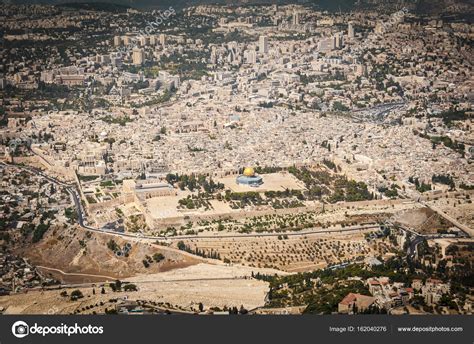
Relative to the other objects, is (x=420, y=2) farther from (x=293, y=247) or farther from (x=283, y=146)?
(x=293, y=247)

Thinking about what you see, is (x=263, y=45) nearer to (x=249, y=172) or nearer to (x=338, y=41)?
(x=338, y=41)

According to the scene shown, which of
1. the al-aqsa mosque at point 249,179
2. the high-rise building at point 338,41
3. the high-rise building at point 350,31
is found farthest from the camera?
the high-rise building at point 350,31

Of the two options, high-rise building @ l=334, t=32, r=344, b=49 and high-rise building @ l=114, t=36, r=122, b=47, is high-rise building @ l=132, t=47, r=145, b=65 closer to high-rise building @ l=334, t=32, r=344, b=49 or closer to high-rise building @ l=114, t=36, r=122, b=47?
high-rise building @ l=114, t=36, r=122, b=47

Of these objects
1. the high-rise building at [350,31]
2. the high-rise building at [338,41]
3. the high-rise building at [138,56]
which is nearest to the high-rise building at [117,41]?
the high-rise building at [138,56]

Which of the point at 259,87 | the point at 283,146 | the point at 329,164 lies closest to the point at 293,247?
the point at 329,164

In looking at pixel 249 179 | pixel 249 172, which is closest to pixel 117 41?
pixel 249 172

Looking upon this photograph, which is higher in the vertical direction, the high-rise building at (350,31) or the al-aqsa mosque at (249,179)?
the high-rise building at (350,31)

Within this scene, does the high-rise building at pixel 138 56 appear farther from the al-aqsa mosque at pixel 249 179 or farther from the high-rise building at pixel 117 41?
the al-aqsa mosque at pixel 249 179
